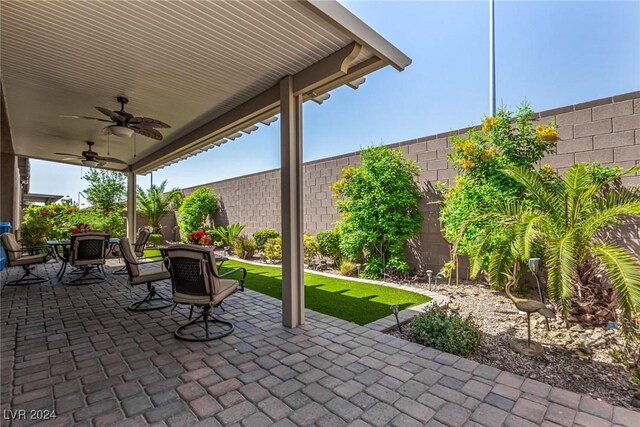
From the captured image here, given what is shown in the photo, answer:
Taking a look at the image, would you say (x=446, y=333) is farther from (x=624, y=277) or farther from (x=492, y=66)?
(x=492, y=66)

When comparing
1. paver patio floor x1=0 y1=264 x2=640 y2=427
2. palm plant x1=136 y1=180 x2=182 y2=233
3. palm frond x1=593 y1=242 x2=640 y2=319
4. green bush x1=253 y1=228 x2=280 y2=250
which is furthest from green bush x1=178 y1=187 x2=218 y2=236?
palm frond x1=593 y1=242 x2=640 y2=319

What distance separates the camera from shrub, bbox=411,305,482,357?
10.8ft

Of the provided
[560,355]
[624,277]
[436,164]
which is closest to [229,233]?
[436,164]

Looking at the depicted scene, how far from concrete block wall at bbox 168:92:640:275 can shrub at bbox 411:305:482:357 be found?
300 cm

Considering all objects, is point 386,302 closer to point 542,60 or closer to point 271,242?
point 271,242

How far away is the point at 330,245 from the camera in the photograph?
803 cm

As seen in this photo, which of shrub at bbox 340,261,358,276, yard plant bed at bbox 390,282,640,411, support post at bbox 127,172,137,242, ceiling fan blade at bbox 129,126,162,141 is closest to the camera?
yard plant bed at bbox 390,282,640,411

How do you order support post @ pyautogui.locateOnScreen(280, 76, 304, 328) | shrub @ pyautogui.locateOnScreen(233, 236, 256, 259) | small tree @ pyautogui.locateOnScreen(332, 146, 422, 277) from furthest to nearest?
shrub @ pyautogui.locateOnScreen(233, 236, 256, 259)
small tree @ pyautogui.locateOnScreen(332, 146, 422, 277)
support post @ pyautogui.locateOnScreen(280, 76, 304, 328)

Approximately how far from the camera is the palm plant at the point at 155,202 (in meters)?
15.1

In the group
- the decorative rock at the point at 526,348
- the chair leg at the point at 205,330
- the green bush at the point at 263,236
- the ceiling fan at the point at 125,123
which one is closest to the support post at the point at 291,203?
the chair leg at the point at 205,330

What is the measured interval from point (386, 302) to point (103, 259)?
5.99 metres

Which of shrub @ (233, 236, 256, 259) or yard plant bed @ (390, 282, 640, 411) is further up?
shrub @ (233, 236, 256, 259)

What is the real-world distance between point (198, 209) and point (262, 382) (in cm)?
1193

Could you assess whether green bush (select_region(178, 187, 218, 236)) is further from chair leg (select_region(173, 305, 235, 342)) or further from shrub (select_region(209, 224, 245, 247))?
chair leg (select_region(173, 305, 235, 342))
